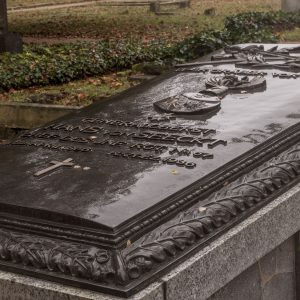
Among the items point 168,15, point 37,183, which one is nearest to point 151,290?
point 37,183

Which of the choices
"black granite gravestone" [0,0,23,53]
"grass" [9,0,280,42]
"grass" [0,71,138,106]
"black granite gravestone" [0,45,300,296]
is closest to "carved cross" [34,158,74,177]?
"black granite gravestone" [0,45,300,296]

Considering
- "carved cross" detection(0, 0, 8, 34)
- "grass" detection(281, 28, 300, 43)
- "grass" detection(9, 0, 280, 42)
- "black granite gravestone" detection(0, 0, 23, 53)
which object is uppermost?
"carved cross" detection(0, 0, 8, 34)

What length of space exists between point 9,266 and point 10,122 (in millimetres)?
5364

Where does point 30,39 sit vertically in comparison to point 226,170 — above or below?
below

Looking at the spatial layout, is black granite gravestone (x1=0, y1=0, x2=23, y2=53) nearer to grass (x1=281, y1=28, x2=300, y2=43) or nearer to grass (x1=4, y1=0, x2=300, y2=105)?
grass (x1=4, y1=0, x2=300, y2=105)

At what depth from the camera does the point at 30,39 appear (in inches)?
765

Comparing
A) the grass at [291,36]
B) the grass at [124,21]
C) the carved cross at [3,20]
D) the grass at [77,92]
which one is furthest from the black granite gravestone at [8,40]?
the grass at [291,36]

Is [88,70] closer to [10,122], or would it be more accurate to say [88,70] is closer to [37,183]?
[10,122]

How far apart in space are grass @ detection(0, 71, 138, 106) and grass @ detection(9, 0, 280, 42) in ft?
19.9

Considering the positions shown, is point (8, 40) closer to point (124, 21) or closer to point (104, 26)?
point (104, 26)

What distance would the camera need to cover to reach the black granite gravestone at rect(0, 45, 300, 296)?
3.70 m

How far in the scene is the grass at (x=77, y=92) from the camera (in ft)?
31.3

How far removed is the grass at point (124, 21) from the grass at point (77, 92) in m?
6.08

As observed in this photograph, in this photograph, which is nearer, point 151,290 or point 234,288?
point 151,290
